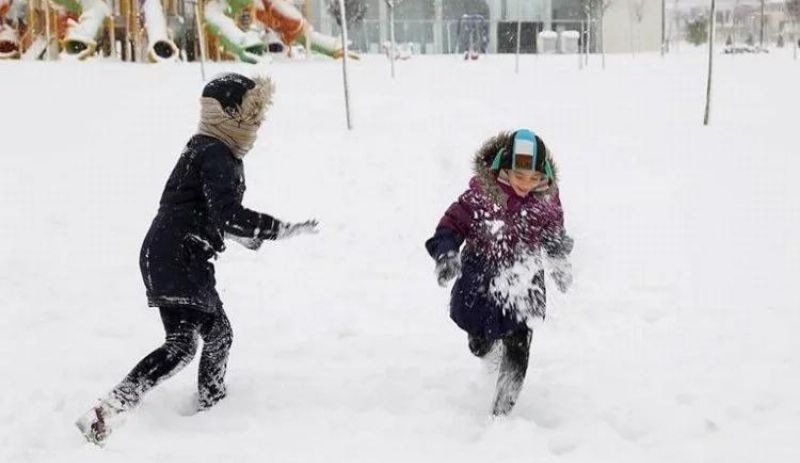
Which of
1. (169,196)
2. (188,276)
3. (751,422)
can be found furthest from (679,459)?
(169,196)

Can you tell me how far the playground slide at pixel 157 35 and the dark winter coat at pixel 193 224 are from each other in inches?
701

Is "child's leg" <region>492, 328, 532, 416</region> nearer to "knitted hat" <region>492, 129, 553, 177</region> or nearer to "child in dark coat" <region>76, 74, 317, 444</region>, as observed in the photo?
"knitted hat" <region>492, 129, 553, 177</region>

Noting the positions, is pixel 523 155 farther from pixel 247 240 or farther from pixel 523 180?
pixel 247 240

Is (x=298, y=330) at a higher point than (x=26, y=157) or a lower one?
lower

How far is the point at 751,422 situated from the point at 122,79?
48.5 feet

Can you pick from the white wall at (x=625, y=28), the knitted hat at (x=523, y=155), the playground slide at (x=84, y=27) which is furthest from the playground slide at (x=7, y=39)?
the white wall at (x=625, y=28)

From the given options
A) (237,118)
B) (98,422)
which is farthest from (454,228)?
(98,422)

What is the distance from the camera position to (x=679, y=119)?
13133 mm

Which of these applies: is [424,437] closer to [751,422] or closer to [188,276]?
[188,276]

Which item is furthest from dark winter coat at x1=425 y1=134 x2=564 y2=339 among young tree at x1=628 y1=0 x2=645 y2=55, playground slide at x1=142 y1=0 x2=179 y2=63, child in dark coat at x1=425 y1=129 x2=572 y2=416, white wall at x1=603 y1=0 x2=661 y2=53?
white wall at x1=603 y1=0 x2=661 y2=53

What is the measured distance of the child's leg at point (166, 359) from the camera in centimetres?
338

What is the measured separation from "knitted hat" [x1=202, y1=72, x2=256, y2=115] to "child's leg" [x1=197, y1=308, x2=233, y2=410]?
943mm

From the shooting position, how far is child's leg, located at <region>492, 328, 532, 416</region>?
359 centimetres

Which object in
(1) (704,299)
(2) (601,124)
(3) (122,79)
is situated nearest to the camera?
(1) (704,299)
